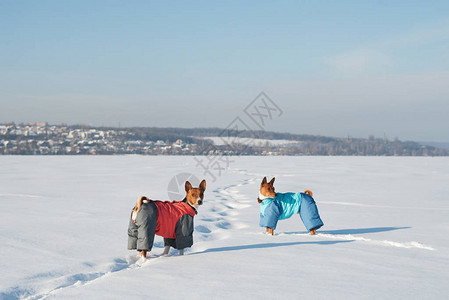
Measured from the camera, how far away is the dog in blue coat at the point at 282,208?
20.7 feet

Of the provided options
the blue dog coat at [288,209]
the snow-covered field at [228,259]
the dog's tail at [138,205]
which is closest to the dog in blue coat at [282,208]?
the blue dog coat at [288,209]

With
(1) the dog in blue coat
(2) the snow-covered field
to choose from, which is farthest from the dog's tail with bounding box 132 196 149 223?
(1) the dog in blue coat

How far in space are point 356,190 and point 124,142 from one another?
64.5 meters

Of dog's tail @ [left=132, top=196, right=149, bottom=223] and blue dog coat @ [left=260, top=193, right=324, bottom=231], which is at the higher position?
dog's tail @ [left=132, top=196, right=149, bottom=223]

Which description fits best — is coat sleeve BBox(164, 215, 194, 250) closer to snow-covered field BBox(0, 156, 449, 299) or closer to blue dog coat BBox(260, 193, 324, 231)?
→ snow-covered field BBox(0, 156, 449, 299)

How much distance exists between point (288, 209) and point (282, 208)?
0.11 metres

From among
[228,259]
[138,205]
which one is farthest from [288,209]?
[138,205]

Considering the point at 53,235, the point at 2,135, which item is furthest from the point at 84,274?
the point at 2,135

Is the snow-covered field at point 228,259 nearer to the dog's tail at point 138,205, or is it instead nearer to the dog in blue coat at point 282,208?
the dog in blue coat at point 282,208

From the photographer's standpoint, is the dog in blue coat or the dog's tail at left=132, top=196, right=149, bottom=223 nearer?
the dog's tail at left=132, top=196, right=149, bottom=223

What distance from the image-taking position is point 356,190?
14.6 meters

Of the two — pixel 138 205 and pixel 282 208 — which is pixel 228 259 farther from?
pixel 282 208

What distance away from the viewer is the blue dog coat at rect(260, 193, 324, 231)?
6316mm

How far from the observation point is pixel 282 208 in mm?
6523
